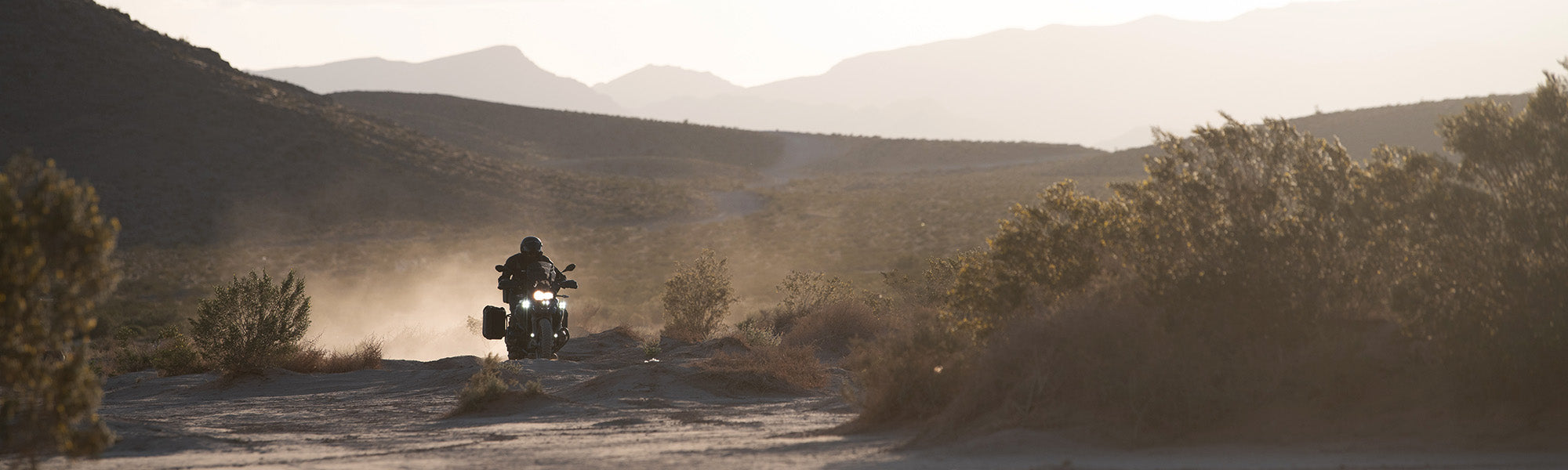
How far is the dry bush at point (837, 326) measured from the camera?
21.0 meters

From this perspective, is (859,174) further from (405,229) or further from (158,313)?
(158,313)

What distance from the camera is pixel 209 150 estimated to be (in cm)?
5800

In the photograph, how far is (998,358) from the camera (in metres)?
9.27

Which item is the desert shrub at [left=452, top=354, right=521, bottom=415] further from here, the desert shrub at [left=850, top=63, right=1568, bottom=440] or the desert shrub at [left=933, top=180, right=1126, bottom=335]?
the desert shrub at [left=933, top=180, right=1126, bottom=335]

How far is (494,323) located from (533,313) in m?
0.86

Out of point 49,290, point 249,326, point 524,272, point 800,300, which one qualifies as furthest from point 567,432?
point 800,300

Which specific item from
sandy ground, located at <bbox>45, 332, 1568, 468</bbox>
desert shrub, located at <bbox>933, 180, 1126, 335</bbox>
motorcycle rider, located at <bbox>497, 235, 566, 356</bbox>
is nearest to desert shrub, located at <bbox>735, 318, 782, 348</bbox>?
sandy ground, located at <bbox>45, 332, 1568, 468</bbox>

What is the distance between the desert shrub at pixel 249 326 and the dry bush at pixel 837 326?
8732mm

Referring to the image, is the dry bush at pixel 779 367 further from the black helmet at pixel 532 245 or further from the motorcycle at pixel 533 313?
the black helmet at pixel 532 245

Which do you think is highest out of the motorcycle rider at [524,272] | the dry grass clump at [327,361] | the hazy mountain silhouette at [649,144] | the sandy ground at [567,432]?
the hazy mountain silhouette at [649,144]

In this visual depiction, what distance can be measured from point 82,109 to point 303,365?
5040 centimetres

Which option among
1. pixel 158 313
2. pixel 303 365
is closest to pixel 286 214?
pixel 158 313

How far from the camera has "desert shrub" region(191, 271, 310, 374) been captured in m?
16.9

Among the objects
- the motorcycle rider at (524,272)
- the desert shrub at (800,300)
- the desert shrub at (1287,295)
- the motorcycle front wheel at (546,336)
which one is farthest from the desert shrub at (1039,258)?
the desert shrub at (800,300)
